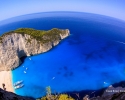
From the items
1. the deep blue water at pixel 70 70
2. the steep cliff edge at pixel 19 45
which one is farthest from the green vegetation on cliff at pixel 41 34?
the deep blue water at pixel 70 70

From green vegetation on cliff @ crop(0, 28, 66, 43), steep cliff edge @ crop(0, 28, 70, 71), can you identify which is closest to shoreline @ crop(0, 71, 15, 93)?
steep cliff edge @ crop(0, 28, 70, 71)

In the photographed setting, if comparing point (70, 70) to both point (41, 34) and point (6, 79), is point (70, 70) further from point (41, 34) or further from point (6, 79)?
point (41, 34)

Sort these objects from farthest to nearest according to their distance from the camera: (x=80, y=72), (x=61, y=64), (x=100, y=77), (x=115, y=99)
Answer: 1. (x=61, y=64)
2. (x=80, y=72)
3. (x=100, y=77)
4. (x=115, y=99)

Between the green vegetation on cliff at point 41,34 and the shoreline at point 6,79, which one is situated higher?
the green vegetation on cliff at point 41,34

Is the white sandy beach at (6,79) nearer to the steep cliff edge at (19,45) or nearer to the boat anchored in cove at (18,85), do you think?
the boat anchored in cove at (18,85)

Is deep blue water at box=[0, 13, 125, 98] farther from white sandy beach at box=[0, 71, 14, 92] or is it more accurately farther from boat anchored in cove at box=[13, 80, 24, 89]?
white sandy beach at box=[0, 71, 14, 92]

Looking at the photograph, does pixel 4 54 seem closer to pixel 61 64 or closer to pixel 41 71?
pixel 41 71

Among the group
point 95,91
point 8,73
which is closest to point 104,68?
point 95,91

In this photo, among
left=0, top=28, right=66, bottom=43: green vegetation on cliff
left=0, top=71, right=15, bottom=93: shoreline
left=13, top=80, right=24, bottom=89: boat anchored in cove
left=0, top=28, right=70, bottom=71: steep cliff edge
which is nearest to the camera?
left=13, top=80, right=24, bottom=89: boat anchored in cove
